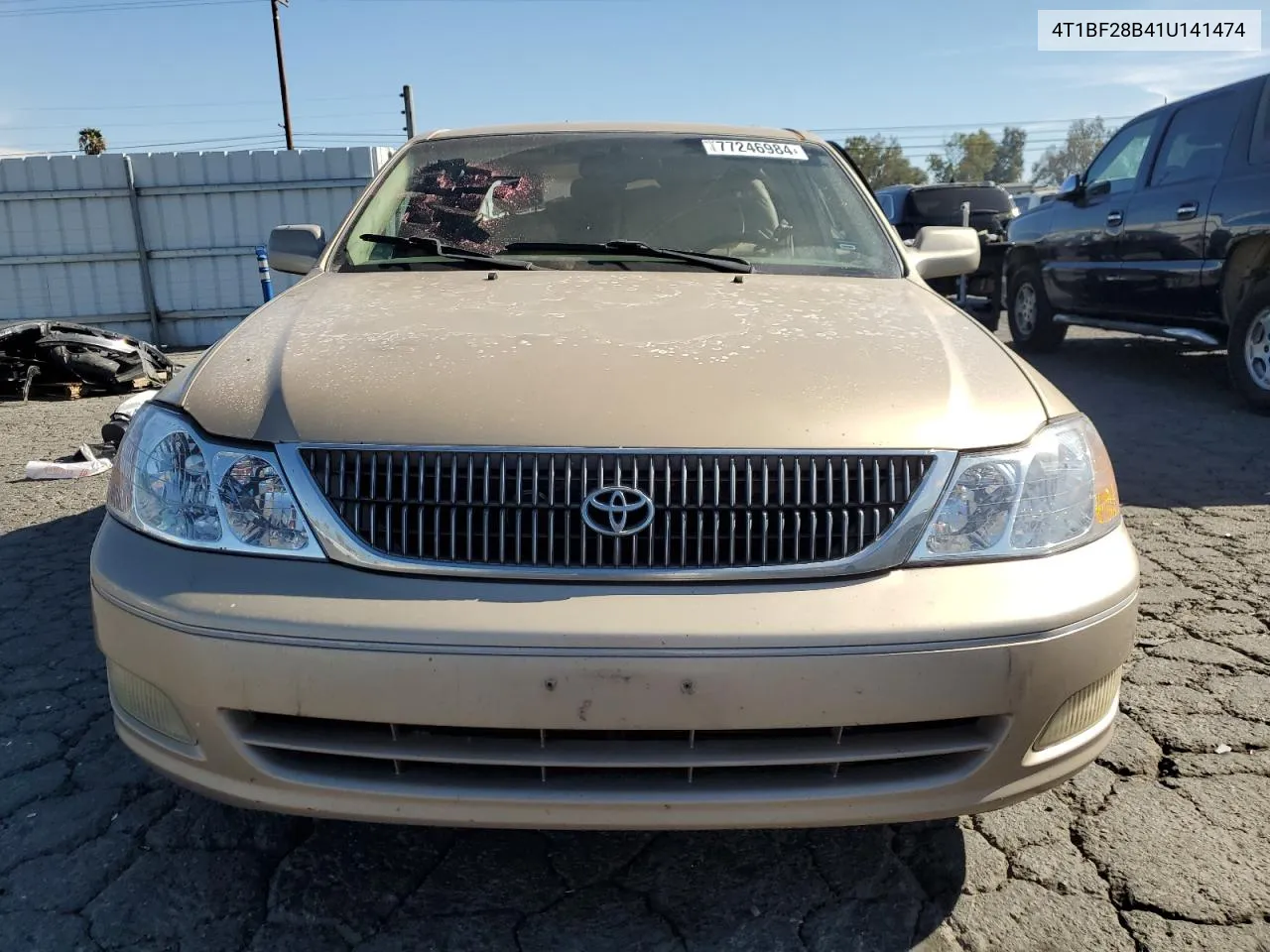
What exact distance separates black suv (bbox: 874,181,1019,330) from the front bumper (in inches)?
384

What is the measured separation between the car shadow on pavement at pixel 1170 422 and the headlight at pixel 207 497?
4.08 meters

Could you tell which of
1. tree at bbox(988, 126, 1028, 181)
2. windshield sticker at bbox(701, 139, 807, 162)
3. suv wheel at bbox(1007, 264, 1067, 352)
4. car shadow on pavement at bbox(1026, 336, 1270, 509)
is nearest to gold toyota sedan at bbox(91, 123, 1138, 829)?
windshield sticker at bbox(701, 139, 807, 162)

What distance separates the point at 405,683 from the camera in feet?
5.27

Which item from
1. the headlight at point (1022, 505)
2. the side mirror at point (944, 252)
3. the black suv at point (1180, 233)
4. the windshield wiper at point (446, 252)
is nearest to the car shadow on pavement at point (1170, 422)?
the black suv at point (1180, 233)

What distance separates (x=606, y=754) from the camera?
65.1 inches

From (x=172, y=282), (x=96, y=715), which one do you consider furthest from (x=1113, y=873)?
(x=172, y=282)

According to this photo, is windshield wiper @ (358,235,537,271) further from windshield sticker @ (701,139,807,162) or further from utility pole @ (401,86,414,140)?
utility pole @ (401,86,414,140)

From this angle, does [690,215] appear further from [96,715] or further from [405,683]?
[96,715]

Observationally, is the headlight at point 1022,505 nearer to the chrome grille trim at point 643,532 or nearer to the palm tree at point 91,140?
the chrome grille trim at point 643,532

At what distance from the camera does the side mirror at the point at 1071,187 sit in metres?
7.99

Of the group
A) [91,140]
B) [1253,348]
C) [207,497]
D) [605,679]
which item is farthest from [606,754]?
[91,140]

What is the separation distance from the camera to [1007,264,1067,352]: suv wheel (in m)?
8.89

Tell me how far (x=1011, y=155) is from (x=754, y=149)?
362 feet

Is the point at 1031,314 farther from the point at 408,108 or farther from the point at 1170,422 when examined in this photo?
the point at 408,108
